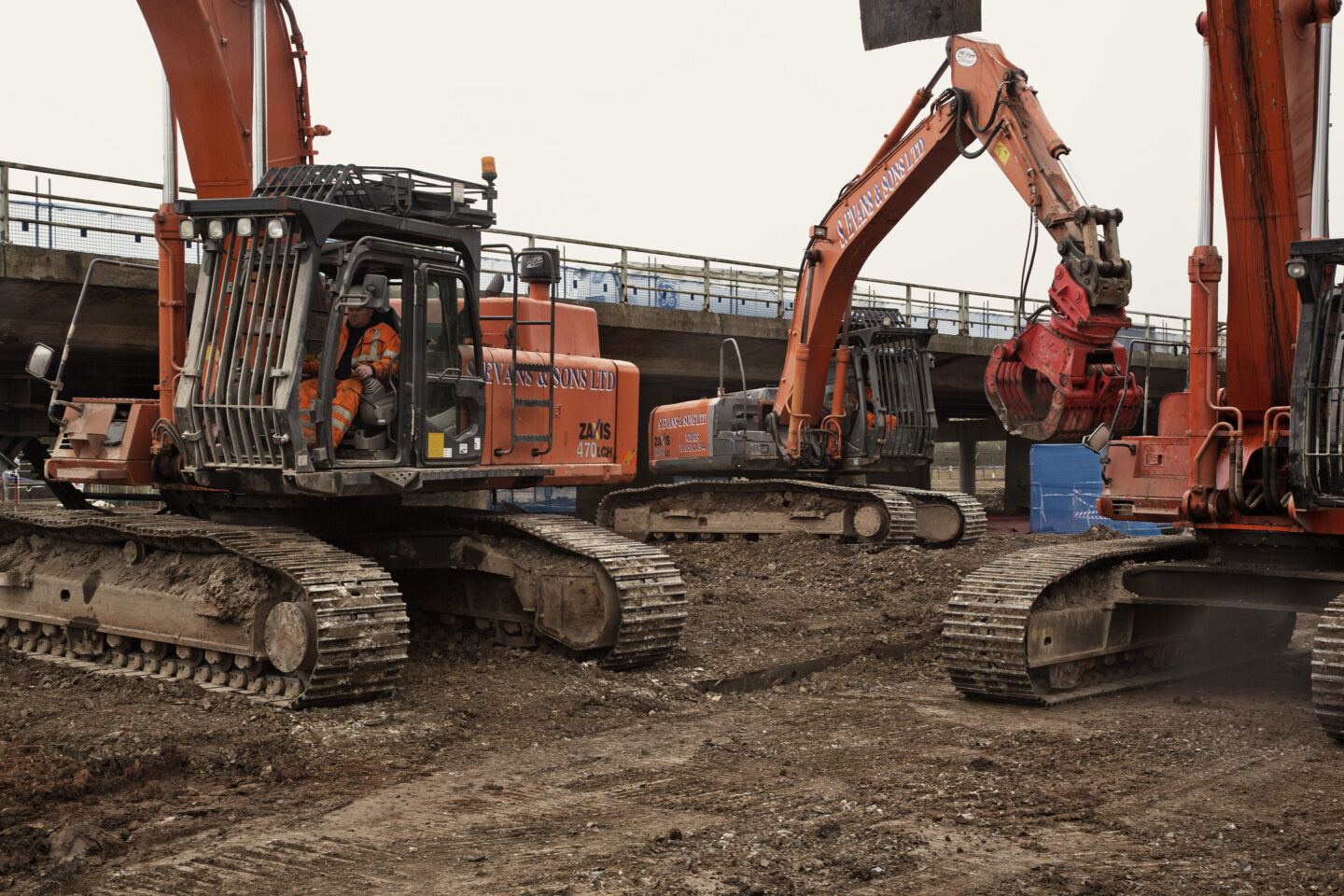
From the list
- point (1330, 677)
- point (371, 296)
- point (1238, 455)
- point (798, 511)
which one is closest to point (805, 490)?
point (798, 511)

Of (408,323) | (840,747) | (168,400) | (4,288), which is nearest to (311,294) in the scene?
(408,323)

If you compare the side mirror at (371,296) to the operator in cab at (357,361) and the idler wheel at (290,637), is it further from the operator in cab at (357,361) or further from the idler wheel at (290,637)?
the idler wheel at (290,637)

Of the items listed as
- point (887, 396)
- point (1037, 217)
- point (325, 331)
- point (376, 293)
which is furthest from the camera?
point (887, 396)

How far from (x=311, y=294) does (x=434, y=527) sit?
2.08 metres

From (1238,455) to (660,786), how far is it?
4.03m

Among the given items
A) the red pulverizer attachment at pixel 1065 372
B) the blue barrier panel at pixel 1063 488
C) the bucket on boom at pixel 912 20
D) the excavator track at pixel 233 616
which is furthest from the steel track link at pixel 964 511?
the bucket on boom at pixel 912 20

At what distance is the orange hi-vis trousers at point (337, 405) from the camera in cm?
729

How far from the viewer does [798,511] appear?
53.7ft

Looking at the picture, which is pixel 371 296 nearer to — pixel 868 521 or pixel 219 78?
pixel 219 78

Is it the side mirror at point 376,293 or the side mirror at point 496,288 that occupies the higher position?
the side mirror at point 496,288

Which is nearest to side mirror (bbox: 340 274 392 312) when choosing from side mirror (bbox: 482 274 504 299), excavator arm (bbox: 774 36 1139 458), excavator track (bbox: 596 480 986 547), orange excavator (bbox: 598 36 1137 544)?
side mirror (bbox: 482 274 504 299)

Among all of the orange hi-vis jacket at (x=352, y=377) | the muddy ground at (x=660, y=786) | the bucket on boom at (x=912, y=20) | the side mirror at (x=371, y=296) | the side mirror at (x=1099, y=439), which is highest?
the bucket on boom at (x=912, y=20)

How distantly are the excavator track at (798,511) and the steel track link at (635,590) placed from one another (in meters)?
7.52

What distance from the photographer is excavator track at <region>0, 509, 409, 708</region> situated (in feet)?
22.3
